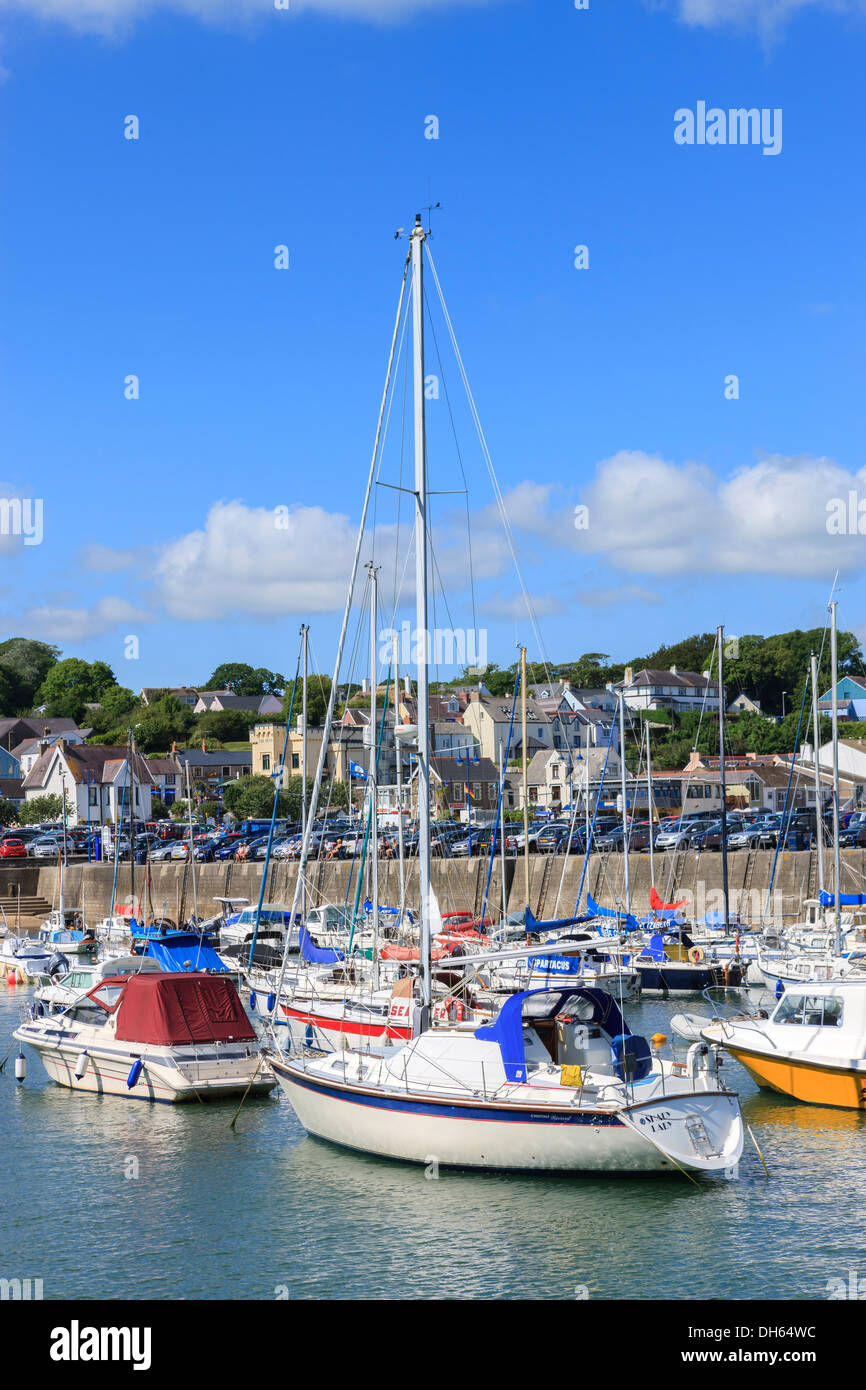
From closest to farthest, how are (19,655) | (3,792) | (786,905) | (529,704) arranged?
(786,905)
(3,792)
(529,704)
(19,655)

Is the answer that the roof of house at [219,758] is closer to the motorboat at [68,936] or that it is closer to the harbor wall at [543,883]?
the harbor wall at [543,883]

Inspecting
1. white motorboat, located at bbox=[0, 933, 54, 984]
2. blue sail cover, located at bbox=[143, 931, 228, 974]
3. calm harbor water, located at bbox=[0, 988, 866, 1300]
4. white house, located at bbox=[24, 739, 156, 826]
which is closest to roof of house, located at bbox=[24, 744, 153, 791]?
white house, located at bbox=[24, 739, 156, 826]

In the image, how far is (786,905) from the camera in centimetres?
5391

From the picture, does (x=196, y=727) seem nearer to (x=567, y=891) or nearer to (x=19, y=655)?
(x=19, y=655)

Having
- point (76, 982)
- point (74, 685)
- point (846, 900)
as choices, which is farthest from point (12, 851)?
point (74, 685)

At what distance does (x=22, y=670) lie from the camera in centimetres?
18412

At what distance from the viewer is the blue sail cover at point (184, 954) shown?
43375mm

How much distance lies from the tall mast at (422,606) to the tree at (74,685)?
151377 mm

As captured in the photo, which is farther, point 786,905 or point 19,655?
point 19,655

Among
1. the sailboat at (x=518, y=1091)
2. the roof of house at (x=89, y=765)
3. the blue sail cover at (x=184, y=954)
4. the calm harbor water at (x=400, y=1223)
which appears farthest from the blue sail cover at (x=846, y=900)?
the roof of house at (x=89, y=765)

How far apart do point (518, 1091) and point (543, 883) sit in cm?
3909

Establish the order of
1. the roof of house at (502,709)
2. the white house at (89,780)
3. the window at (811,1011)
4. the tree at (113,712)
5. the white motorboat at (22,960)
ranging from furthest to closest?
the tree at (113,712) → the roof of house at (502,709) → the white house at (89,780) → the white motorboat at (22,960) → the window at (811,1011)

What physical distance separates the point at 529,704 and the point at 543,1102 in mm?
118781
